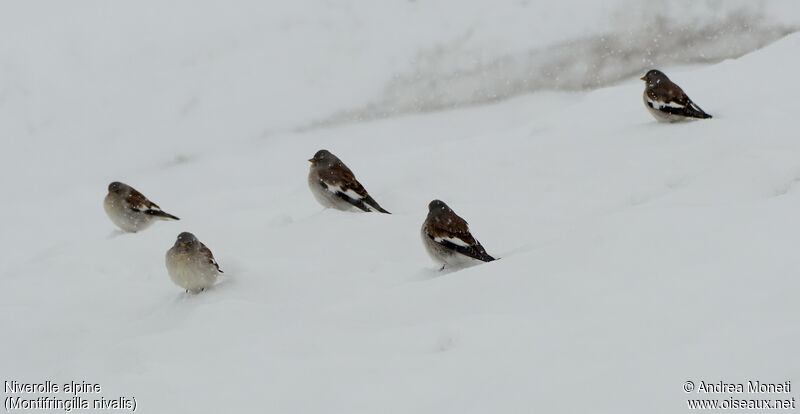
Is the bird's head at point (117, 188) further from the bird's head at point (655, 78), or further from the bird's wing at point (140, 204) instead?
the bird's head at point (655, 78)

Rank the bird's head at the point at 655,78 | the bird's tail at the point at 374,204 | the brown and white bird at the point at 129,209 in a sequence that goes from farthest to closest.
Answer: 1. the brown and white bird at the point at 129,209
2. the bird's head at the point at 655,78
3. the bird's tail at the point at 374,204

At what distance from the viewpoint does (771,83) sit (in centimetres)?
1020

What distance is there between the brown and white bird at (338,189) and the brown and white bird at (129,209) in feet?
8.40

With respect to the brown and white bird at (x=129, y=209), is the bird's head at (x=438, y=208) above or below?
below

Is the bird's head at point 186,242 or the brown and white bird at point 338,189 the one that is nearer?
the bird's head at point 186,242

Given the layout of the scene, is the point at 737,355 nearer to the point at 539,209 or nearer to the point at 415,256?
the point at 415,256

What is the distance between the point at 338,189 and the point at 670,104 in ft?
13.0

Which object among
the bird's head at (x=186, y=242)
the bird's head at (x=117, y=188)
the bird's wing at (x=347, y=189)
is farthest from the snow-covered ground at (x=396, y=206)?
the bird's head at (x=117, y=188)

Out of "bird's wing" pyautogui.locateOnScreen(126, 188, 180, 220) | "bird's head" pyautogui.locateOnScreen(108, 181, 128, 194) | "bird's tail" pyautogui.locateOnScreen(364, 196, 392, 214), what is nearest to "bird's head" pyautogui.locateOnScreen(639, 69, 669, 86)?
"bird's tail" pyautogui.locateOnScreen(364, 196, 392, 214)

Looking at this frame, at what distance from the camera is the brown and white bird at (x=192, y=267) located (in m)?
6.59

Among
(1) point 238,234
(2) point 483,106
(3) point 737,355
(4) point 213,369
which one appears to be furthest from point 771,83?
(4) point 213,369

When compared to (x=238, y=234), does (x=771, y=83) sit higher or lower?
higher

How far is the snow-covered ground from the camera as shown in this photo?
4227 mm

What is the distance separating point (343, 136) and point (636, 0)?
622 cm
